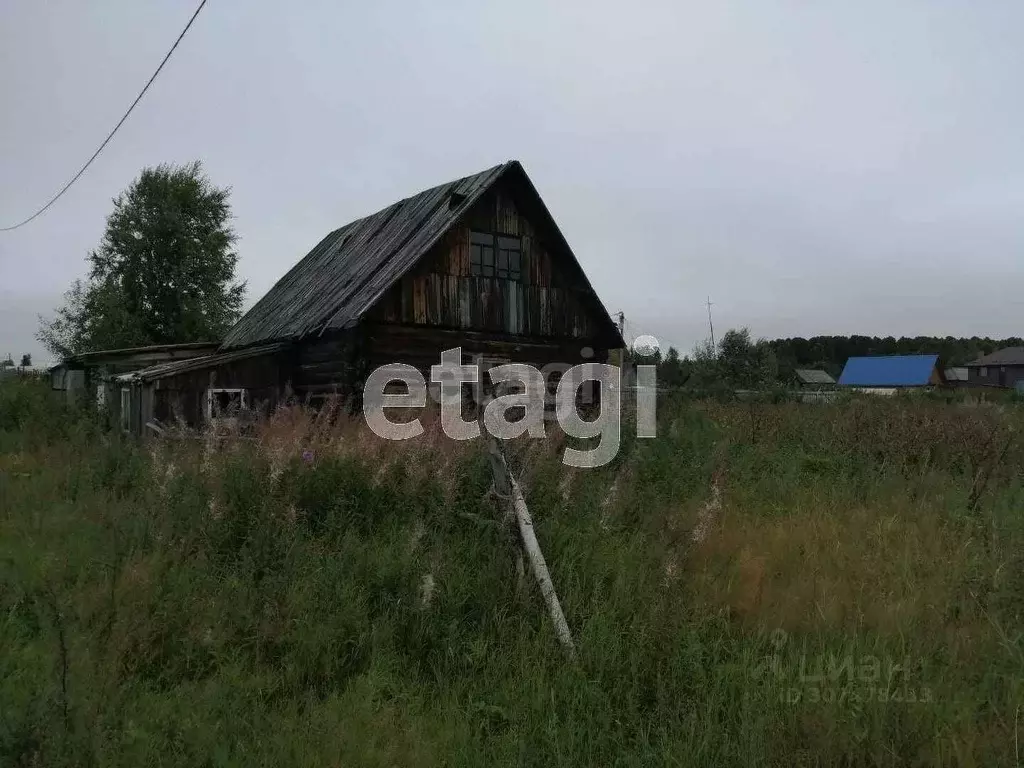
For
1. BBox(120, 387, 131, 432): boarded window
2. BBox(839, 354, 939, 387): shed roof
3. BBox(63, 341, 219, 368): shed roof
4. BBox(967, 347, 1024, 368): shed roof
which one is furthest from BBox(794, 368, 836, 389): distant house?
BBox(120, 387, 131, 432): boarded window

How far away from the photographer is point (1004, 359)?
6881 cm

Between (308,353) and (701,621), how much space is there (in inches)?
415

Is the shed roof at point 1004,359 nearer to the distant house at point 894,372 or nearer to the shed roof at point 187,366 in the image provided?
the distant house at point 894,372

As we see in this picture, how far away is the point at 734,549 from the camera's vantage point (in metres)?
4.77

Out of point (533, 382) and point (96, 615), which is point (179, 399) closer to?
point (533, 382)

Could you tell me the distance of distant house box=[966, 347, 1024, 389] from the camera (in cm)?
6731

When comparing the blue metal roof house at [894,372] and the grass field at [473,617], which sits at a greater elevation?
the blue metal roof house at [894,372]

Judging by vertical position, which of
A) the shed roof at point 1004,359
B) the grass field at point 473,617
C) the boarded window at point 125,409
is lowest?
the grass field at point 473,617

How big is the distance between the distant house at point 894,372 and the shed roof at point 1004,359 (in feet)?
50.1

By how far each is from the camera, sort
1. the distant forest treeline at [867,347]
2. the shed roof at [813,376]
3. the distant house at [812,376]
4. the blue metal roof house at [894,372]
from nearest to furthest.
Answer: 1. the blue metal roof house at [894,372]
2. the distant house at [812,376]
3. the shed roof at [813,376]
4. the distant forest treeline at [867,347]

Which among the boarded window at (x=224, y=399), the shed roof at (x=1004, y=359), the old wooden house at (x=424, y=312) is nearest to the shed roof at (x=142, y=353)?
the old wooden house at (x=424, y=312)

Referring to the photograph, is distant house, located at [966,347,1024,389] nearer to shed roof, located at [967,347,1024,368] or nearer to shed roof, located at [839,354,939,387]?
shed roof, located at [967,347,1024,368]

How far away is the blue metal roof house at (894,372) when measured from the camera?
55812mm

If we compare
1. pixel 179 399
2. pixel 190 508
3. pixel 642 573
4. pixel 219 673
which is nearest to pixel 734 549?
pixel 642 573
